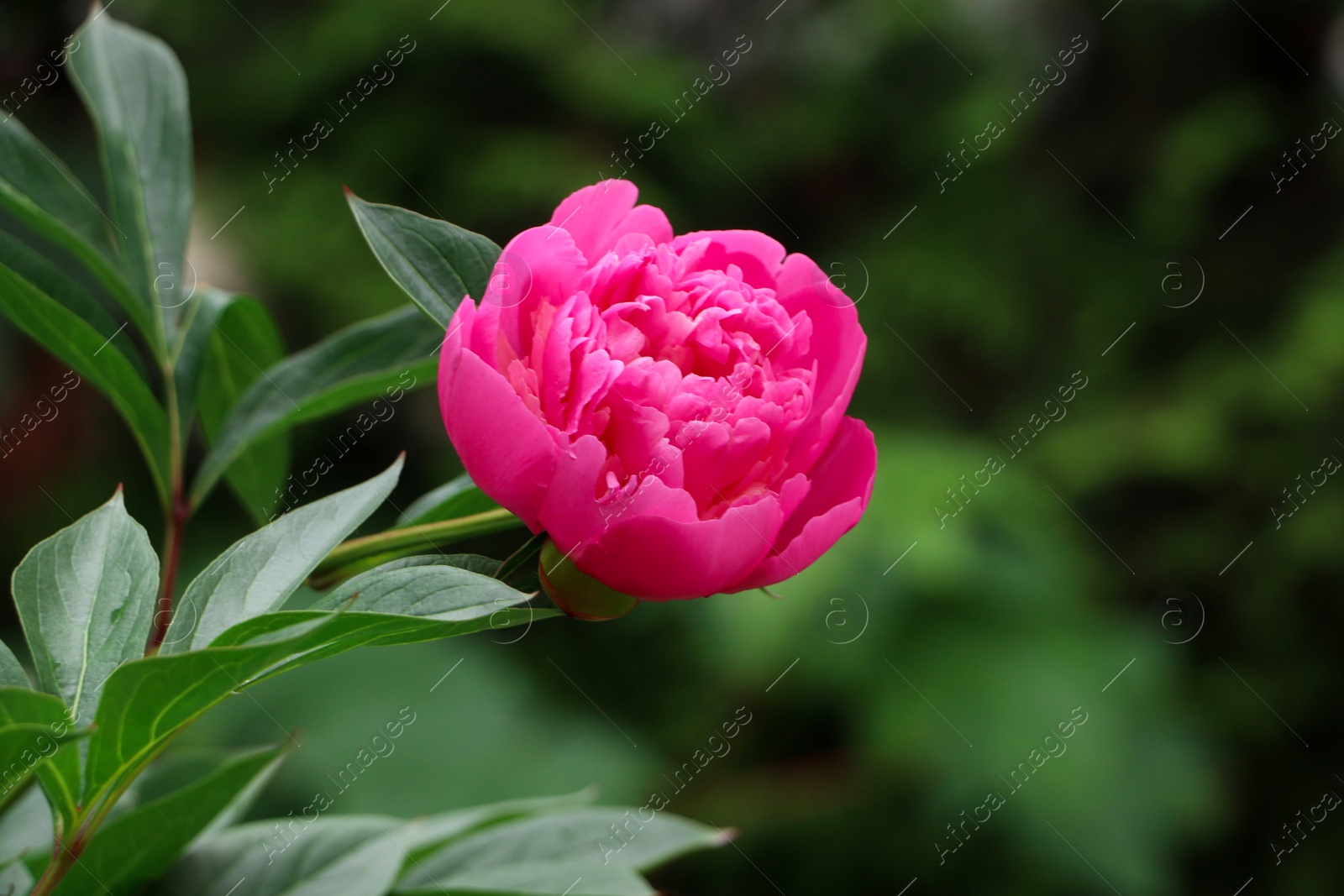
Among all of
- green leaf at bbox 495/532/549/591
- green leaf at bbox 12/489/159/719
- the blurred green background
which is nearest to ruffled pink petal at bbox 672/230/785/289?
green leaf at bbox 495/532/549/591

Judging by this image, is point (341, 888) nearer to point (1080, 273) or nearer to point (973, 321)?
point (973, 321)

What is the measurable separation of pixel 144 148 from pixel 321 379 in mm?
151

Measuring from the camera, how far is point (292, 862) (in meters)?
0.52

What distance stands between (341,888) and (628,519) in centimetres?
28

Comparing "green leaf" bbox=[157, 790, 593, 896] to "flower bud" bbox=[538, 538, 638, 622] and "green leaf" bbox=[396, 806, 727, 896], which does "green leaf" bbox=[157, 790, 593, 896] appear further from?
"flower bud" bbox=[538, 538, 638, 622]

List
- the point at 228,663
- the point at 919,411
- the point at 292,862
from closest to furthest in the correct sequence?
the point at 228,663, the point at 292,862, the point at 919,411

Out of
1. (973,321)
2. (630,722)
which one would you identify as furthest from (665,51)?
(630,722)

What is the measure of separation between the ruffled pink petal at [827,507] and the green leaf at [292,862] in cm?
26

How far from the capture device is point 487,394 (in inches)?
13.5

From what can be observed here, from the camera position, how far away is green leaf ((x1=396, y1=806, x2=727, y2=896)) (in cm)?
55

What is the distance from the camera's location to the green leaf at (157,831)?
45cm

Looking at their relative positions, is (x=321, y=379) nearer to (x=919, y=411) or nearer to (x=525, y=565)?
(x=525, y=565)

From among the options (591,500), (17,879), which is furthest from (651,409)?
(17,879)

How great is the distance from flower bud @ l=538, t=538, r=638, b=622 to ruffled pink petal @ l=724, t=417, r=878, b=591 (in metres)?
0.05
